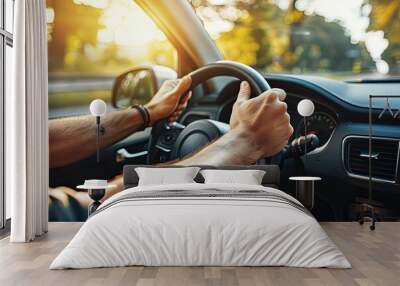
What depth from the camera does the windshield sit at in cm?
764

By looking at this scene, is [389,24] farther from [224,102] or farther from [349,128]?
[224,102]

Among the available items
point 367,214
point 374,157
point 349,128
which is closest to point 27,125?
point 349,128

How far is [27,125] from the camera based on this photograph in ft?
20.2

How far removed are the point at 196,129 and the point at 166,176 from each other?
991 millimetres

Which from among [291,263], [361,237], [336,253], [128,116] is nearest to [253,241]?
[291,263]

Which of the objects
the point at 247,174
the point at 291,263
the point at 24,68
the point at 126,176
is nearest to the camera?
the point at 291,263

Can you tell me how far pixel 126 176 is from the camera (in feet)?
24.1

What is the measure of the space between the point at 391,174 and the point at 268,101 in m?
1.71

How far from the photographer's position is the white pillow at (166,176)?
6844 mm

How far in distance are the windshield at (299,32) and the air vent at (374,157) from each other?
3.41 feet

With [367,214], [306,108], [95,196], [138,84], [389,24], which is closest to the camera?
[95,196]

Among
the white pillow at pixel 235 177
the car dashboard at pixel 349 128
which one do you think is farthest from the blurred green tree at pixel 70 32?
the car dashboard at pixel 349 128

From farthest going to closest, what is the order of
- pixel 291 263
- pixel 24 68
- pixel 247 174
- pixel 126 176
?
1. pixel 126 176
2. pixel 247 174
3. pixel 24 68
4. pixel 291 263

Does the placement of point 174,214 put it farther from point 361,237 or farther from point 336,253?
point 361,237
